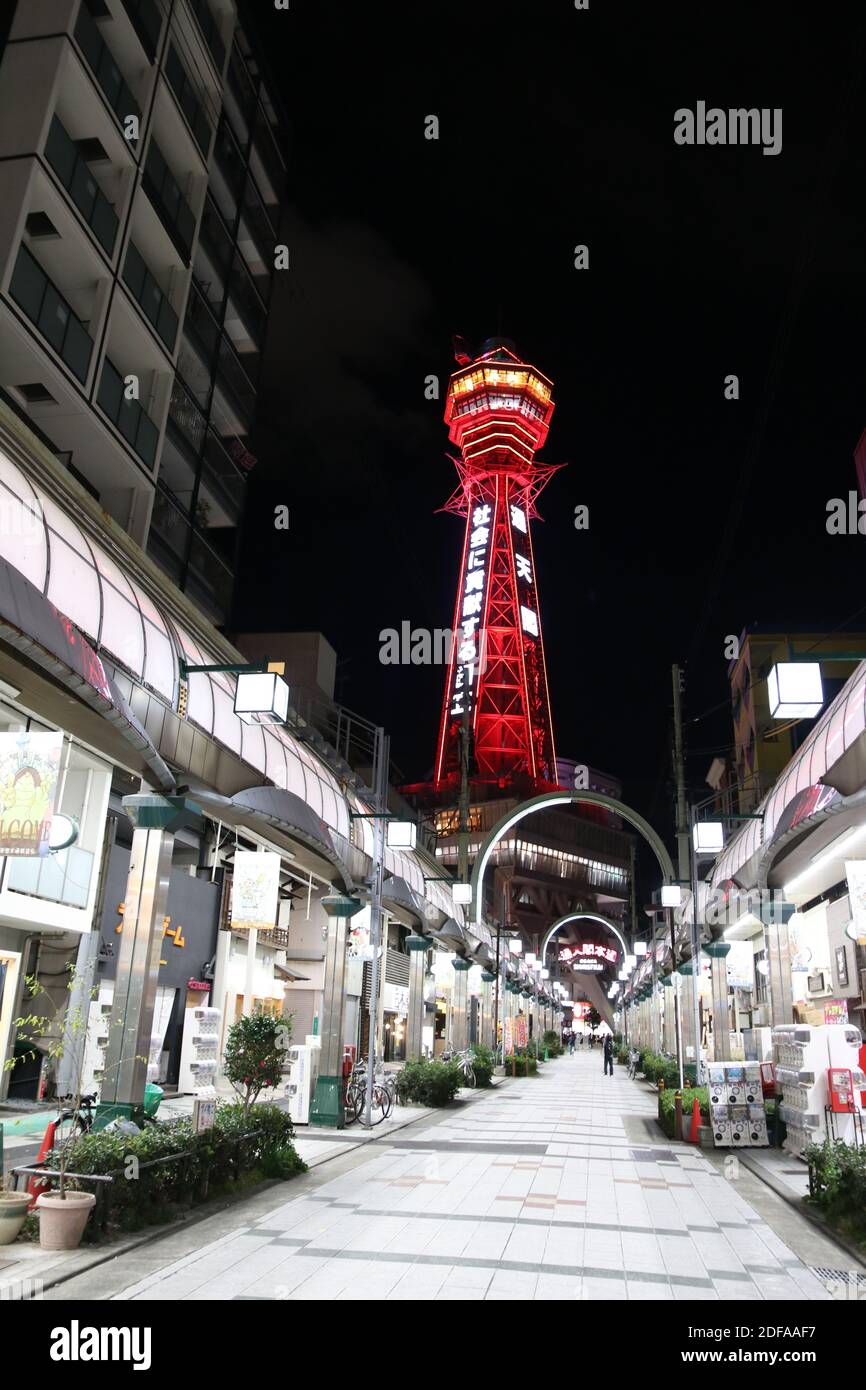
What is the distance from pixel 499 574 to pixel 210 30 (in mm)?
60758

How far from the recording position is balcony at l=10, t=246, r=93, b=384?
1903cm

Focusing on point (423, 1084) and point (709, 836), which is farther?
point (423, 1084)

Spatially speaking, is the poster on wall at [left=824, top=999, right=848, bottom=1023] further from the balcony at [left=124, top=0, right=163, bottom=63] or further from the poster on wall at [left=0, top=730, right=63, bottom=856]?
the balcony at [left=124, top=0, right=163, bottom=63]

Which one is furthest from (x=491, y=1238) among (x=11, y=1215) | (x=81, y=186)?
(x=81, y=186)

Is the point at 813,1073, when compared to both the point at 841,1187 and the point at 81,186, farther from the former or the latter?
the point at 81,186

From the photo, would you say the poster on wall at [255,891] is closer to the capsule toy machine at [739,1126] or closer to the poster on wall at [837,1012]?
the capsule toy machine at [739,1126]

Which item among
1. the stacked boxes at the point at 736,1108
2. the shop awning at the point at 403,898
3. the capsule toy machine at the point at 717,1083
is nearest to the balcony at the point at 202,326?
the shop awning at the point at 403,898

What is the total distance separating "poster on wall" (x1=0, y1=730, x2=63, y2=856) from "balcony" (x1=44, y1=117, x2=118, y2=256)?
16.6 meters

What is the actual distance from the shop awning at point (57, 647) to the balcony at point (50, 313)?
13531mm

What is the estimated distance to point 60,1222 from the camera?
25.7 ft

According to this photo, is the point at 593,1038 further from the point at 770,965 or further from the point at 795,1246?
the point at 795,1246

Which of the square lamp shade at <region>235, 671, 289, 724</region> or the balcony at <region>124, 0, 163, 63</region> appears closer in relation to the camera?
the square lamp shade at <region>235, 671, 289, 724</region>

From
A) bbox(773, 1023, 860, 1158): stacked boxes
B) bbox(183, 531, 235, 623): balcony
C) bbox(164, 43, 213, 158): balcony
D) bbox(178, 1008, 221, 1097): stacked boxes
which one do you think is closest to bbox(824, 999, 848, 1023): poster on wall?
bbox(773, 1023, 860, 1158): stacked boxes

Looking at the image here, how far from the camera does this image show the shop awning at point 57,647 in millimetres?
7262
